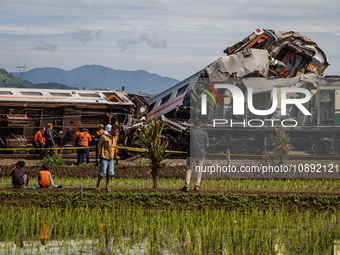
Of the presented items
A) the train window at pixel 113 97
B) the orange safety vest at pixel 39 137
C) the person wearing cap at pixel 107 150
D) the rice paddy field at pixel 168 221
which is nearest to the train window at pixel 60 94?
the train window at pixel 113 97

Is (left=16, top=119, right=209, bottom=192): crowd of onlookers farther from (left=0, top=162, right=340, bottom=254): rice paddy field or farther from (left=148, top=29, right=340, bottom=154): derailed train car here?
(left=148, top=29, right=340, bottom=154): derailed train car

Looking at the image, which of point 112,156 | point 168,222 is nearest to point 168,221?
point 168,222

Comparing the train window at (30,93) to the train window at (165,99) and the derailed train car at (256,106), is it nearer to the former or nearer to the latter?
the train window at (165,99)

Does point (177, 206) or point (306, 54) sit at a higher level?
point (306, 54)

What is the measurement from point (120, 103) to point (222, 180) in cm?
1202

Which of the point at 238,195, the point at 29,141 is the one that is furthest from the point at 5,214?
the point at 29,141

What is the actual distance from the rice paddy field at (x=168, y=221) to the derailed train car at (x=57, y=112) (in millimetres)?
12615

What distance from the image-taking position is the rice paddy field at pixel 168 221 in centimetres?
1070

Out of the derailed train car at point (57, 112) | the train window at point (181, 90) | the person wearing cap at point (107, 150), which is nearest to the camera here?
the person wearing cap at point (107, 150)

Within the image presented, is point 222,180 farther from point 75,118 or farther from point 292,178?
point 75,118

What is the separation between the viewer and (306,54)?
30.4 m

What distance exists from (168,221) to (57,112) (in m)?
17.4

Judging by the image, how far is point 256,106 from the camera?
27.8 metres

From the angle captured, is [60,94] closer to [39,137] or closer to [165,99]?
[39,137]
